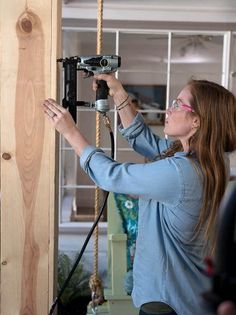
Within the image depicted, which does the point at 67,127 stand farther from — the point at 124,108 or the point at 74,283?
the point at 74,283

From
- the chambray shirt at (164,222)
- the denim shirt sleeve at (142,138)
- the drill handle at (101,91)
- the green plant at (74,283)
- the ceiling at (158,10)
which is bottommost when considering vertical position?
the green plant at (74,283)

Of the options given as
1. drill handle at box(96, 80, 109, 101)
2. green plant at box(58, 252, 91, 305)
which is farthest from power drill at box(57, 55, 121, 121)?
green plant at box(58, 252, 91, 305)

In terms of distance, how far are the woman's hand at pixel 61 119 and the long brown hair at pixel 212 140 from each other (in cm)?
36

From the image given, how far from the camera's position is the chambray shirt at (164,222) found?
1.05m

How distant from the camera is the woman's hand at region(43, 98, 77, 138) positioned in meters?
1.10

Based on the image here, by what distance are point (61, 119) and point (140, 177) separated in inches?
10.8

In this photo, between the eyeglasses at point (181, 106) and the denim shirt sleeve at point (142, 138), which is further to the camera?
the denim shirt sleeve at point (142, 138)

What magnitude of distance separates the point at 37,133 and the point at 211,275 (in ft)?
2.54

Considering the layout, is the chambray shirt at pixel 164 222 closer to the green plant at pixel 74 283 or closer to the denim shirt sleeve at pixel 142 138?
the denim shirt sleeve at pixel 142 138

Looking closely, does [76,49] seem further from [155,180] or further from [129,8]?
[155,180]

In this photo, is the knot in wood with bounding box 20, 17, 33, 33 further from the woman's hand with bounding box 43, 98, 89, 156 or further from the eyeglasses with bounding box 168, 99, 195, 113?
the eyeglasses with bounding box 168, 99, 195, 113

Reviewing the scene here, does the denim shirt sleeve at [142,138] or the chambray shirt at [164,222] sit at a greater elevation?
the denim shirt sleeve at [142,138]

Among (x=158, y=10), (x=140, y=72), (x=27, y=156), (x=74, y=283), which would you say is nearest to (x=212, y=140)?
(x=27, y=156)

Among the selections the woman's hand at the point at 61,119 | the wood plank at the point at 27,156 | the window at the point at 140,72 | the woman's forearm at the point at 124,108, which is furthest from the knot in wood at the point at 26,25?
the window at the point at 140,72
